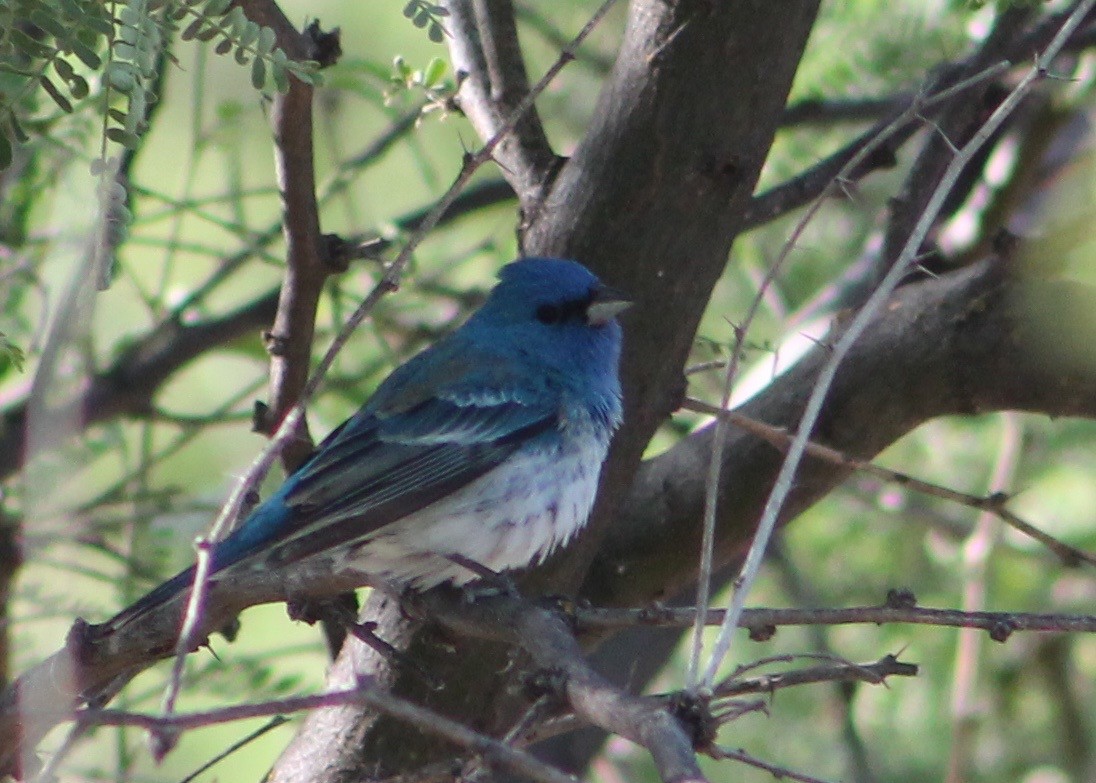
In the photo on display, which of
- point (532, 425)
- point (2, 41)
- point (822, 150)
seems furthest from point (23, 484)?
point (822, 150)

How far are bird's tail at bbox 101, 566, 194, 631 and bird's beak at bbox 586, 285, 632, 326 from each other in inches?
45.4

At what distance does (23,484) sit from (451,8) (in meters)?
1.96

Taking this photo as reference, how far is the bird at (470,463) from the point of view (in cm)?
328

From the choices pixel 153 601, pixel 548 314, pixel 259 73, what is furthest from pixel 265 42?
pixel 548 314

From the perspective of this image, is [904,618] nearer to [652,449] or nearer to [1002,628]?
[1002,628]

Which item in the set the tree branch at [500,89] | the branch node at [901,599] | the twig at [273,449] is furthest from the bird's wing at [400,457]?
the branch node at [901,599]

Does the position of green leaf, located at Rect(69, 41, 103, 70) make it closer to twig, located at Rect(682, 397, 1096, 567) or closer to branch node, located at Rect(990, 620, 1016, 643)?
twig, located at Rect(682, 397, 1096, 567)

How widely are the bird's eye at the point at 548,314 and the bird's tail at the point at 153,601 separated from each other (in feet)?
4.38

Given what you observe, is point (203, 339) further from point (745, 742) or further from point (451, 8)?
point (745, 742)

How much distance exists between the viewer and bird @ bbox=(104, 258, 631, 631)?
10.8 feet

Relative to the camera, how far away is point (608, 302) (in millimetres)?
3449

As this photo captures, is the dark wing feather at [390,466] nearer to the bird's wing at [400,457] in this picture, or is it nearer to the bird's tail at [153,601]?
the bird's wing at [400,457]

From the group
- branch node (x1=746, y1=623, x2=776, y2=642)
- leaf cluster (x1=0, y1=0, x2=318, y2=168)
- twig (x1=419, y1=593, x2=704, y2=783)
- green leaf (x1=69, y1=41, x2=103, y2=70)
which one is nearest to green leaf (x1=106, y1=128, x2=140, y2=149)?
leaf cluster (x1=0, y1=0, x2=318, y2=168)

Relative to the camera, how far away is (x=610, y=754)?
5953mm
